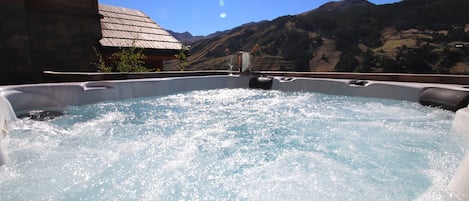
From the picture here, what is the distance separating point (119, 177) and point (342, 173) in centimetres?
105

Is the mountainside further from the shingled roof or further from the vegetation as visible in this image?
the vegetation

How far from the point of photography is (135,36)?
263 inches

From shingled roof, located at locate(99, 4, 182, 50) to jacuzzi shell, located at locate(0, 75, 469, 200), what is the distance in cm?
254

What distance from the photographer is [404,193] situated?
1064 mm

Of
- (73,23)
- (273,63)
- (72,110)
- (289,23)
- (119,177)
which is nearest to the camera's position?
(119,177)

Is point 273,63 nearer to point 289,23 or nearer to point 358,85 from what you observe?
point 289,23

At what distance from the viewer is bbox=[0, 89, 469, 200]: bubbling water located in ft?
3.65

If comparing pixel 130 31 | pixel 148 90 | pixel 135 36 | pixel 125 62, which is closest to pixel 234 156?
pixel 148 90

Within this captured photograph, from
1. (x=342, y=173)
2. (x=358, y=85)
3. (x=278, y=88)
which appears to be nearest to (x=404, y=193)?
(x=342, y=173)

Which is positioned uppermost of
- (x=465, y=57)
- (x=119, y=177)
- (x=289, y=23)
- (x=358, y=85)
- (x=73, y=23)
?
(x=289, y=23)

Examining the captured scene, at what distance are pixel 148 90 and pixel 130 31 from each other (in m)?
3.68

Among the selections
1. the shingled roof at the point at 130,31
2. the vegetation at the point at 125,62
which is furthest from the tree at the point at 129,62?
the shingled roof at the point at 130,31

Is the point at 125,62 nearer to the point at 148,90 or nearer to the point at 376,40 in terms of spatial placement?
the point at 148,90

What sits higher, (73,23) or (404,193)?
(73,23)
